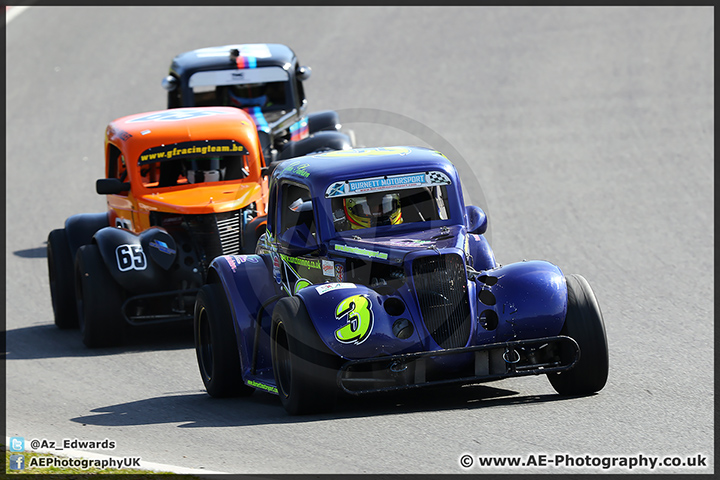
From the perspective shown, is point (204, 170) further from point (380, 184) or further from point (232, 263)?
point (380, 184)

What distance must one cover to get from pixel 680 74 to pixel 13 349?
58.1 ft

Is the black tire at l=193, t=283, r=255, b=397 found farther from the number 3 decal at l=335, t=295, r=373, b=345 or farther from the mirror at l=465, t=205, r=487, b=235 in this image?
the mirror at l=465, t=205, r=487, b=235

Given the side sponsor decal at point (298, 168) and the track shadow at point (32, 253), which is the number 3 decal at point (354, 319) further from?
the track shadow at point (32, 253)

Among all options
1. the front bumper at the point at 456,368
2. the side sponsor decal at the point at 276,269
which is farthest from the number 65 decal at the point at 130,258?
the front bumper at the point at 456,368

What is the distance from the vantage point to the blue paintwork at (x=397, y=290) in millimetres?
7742

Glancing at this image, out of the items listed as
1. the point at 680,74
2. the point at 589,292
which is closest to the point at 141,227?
the point at 589,292

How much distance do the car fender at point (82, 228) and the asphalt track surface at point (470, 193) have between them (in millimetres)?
1127

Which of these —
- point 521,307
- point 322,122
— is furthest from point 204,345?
point 322,122

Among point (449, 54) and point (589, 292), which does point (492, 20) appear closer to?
point (449, 54)

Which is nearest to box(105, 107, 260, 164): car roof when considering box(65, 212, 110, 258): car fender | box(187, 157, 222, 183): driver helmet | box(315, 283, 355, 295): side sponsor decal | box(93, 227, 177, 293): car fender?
box(187, 157, 222, 183): driver helmet

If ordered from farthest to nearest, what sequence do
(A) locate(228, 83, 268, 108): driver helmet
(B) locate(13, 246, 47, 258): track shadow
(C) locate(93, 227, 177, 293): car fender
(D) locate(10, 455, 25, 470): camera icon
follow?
(B) locate(13, 246, 47, 258): track shadow → (A) locate(228, 83, 268, 108): driver helmet → (C) locate(93, 227, 177, 293): car fender → (D) locate(10, 455, 25, 470): camera icon

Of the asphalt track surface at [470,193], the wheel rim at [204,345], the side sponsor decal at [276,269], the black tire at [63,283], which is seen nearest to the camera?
the asphalt track surface at [470,193]

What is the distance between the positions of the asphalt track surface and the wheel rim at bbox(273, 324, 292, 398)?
0.69 feet

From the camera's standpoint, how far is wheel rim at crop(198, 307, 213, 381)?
9352mm
